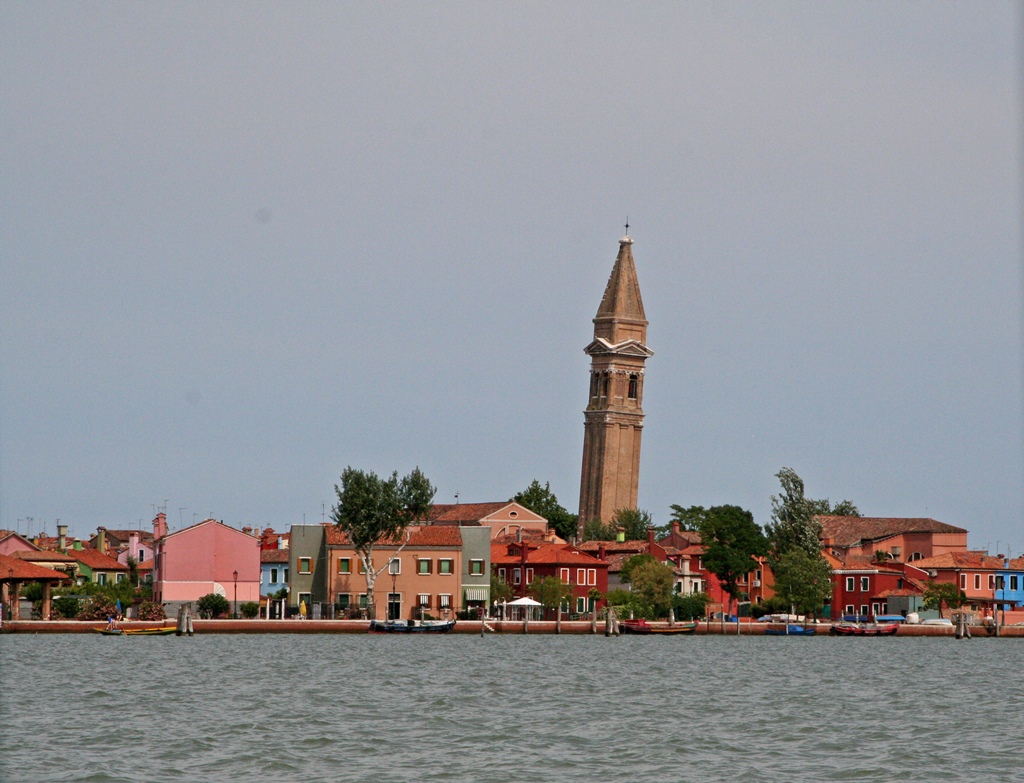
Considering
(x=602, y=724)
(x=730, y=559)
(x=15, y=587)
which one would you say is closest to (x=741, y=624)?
(x=730, y=559)

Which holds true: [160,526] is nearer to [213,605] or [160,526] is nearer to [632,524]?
[213,605]

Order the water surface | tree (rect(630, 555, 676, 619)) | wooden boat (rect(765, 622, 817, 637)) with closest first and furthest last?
the water surface
wooden boat (rect(765, 622, 817, 637))
tree (rect(630, 555, 676, 619))

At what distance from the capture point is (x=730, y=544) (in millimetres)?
105375

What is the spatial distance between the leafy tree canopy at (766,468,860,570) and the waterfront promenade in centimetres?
1252

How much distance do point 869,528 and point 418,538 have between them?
39630 millimetres

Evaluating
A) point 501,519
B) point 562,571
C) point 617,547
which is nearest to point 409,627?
point 562,571

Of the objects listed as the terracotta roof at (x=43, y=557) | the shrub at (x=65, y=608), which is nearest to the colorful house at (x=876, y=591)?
the terracotta roof at (x=43, y=557)

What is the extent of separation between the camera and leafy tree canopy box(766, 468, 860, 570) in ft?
372

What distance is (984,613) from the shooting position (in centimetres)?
11044

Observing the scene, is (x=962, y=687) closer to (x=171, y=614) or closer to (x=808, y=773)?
(x=808, y=773)

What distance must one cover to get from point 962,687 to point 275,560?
2404 inches

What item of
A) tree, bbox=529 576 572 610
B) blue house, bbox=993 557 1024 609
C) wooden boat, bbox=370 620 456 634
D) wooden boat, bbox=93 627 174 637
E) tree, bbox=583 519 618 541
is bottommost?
wooden boat, bbox=93 627 174 637

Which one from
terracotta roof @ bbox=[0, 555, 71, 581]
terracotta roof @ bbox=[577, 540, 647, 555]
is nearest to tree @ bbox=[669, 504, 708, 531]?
terracotta roof @ bbox=[577, 540, 647, 555]

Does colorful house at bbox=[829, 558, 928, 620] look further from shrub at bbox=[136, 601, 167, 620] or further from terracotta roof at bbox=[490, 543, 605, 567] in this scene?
shrub at bbox=[136, 601, 167, 620]
